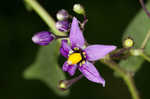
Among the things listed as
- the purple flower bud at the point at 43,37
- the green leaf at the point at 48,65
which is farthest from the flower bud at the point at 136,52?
the green leaf at the point at 48,65

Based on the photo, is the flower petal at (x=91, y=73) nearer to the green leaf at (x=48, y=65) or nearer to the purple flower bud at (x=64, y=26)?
the purple flower bud at (x=64, y=26)

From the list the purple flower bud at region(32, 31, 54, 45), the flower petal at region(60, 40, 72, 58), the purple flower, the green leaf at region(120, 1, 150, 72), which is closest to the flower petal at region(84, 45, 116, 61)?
the purple flower

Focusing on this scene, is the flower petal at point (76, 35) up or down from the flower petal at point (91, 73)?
up

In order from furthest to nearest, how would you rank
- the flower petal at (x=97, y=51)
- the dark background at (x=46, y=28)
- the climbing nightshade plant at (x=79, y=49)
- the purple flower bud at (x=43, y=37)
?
the dark background at (x=46, y=28)
the purple flower bud at (x=43, y=37)
the climbing nightshade plant at (x=79, y=49)
the flower petal at (x=97, y=51)

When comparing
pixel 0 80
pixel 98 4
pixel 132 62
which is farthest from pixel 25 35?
pixel 132 62

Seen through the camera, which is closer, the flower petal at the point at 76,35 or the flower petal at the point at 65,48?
the flower petal at the point at 76,35

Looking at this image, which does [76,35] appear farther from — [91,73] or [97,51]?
[91,73]

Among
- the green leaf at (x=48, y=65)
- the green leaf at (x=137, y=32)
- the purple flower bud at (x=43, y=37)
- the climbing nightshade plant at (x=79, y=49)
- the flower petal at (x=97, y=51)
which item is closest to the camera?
the flower petal at (x=97, y=51)

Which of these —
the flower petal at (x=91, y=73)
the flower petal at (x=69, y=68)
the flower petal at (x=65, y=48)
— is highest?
the flower petal at (x=65, y=48)
